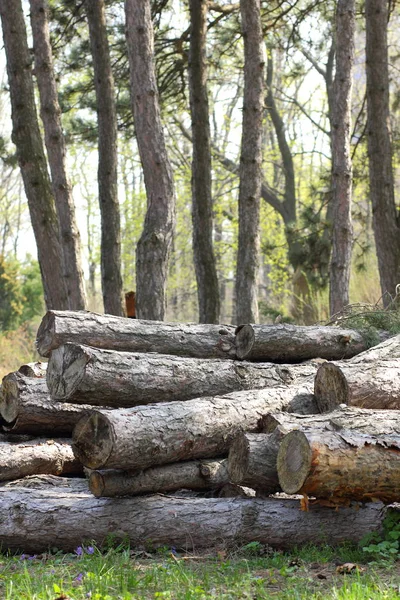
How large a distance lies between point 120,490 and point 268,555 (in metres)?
1.09

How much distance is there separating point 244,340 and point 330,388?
114 centimetres

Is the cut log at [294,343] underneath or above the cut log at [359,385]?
above

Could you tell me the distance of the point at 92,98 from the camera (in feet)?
52.9

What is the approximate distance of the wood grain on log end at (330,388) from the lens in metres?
6.09

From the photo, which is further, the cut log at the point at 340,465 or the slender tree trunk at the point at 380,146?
the slender tree trunk at the point at 380,146

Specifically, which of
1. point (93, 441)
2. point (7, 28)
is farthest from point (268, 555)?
Result: point (7, 28)

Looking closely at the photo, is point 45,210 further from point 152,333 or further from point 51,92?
point 152,333

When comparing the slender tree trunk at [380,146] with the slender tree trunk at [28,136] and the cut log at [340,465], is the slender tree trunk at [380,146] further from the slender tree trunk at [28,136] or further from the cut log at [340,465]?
the cut log at [340,465]

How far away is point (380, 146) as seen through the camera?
37.5 ft

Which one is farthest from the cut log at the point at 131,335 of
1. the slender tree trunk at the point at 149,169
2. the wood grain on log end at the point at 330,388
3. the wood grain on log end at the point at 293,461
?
the slender tree trunk at the point at 149,169

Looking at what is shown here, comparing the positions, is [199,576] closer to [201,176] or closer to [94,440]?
[94,440]

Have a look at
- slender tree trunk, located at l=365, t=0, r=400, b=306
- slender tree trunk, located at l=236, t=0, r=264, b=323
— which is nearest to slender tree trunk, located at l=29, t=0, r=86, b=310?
slender tree trunk, located at l=236, t=0, r=264, b=323

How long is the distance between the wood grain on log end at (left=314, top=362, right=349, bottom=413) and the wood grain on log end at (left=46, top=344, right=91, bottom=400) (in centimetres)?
185

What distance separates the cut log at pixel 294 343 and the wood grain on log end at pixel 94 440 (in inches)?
80.4
